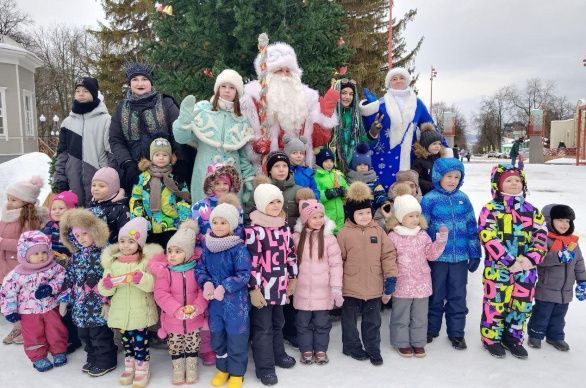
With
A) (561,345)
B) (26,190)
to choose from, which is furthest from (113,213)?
(561,345)

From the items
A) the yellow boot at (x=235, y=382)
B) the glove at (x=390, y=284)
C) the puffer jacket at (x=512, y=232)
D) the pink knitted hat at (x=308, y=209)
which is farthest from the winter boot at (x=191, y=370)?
the puffer jacket at (x=512, y=232)

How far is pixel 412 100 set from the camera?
538 centimetres

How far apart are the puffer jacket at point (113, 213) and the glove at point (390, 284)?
8.01 feet

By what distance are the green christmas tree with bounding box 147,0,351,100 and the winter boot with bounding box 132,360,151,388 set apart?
3899mm

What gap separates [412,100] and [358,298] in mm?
2792

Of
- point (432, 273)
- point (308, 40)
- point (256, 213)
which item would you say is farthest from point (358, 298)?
point (308, 40)

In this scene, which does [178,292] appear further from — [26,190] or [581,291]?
[581,291]

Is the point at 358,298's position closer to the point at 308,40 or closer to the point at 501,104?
the point at 308,40

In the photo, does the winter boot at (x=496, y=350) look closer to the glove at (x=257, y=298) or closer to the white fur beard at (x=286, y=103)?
the glove at (x=257, y=298)

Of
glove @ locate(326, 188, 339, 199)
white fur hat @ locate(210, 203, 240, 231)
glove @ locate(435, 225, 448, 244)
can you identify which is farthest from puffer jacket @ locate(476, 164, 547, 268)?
white fur hat @ locate(210, 203, 240, 231)

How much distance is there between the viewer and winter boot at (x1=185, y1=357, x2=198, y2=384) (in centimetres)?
347

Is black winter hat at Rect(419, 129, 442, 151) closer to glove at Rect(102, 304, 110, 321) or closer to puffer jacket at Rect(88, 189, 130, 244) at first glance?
puffer jacket at Rect(88, 189, 130, 244)

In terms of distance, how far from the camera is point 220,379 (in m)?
3.46

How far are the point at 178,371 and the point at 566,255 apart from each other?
3.57 meters
